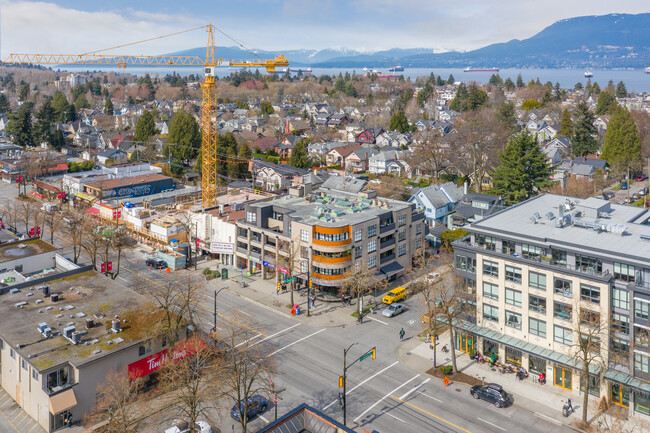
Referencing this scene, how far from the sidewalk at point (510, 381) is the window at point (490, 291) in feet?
18.5

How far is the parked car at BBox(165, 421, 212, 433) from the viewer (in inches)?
1378

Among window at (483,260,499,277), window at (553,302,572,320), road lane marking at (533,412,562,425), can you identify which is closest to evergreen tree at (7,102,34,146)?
window at (483,260,499,277)

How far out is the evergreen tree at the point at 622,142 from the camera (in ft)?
343

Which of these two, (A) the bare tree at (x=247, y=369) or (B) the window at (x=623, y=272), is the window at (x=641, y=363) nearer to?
(B) the window at (x=623, y=272)

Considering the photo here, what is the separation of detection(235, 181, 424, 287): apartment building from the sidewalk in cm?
1171

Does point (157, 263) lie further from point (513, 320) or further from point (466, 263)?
point (513, 320)

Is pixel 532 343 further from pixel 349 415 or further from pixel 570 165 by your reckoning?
pixel 570 165

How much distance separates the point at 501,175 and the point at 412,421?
183 ft

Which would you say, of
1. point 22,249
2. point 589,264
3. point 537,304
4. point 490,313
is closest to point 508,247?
point 537,304

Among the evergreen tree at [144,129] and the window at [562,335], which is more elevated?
the evergreen tree at [144,129]

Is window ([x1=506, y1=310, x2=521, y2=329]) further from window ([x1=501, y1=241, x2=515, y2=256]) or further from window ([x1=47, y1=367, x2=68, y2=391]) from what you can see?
window ([x1=47, y1=367, x2=68, y2=391])

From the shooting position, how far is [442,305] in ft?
148

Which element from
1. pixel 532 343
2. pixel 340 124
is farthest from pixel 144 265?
pixel 340 124

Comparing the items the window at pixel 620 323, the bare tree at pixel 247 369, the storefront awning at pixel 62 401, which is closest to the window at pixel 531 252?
the window at pixel 620 323
